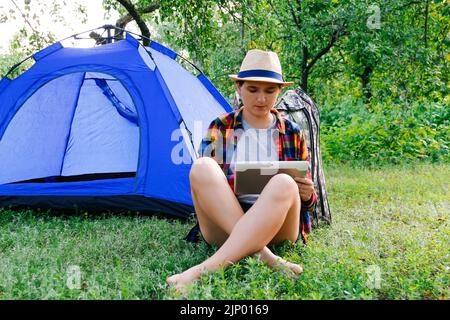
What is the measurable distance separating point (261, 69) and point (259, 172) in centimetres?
52

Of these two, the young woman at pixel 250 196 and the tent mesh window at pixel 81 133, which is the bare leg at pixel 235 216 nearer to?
the young woman at pixel 250 196

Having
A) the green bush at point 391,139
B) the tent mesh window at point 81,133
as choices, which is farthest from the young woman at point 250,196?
the green bush at point 391,139

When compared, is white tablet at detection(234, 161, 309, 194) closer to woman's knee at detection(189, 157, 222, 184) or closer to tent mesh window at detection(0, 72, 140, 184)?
woman's knee at detection(189, 157, 222, 184)

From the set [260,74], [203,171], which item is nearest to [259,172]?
[203,171]

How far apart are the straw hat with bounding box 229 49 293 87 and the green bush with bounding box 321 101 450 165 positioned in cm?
397

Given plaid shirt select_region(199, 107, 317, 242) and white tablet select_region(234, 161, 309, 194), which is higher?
plaid shirt select_region(199, 107, 317, 242)

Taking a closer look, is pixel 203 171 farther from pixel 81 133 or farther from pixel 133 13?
pixel 133 13

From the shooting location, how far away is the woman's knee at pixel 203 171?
2289mm

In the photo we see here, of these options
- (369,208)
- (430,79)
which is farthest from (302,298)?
(430,79)

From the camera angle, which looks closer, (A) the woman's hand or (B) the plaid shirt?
(A) the woman's hand

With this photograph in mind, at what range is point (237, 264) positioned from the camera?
2.16m

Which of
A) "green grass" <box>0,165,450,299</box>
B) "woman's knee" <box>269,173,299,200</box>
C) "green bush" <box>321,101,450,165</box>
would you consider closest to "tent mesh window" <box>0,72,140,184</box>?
"green grass" <box>0,165,450,299</box>

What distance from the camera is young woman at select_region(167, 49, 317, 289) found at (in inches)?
84.8
